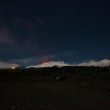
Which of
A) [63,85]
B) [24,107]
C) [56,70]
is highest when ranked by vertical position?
[56,70]

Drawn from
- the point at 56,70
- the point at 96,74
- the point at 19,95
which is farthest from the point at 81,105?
the point at 56,70

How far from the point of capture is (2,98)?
597 inches

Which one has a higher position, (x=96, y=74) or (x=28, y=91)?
(x=96, y=74)

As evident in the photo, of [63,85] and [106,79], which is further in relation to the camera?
[106,79]

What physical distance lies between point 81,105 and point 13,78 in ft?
36.8

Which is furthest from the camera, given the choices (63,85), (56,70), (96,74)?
(56,70)

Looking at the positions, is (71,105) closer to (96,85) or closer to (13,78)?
(96,85)

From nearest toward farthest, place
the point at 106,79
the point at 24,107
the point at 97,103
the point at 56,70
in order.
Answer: the point at 24,107
the point at 97,103
the point at 106,79
the point at 56,70

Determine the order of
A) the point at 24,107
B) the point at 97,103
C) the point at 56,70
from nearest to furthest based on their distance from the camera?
the point at 24,107 < the point at 97,103 < the point at 56,70

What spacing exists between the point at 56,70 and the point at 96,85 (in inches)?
325

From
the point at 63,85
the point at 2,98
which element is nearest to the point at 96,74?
the point at 63,85

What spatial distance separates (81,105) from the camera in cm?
→ 1445

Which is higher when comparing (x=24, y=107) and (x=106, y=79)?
(x=106, y=79)

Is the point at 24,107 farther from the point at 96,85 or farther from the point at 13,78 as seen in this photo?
the point at 13,78
